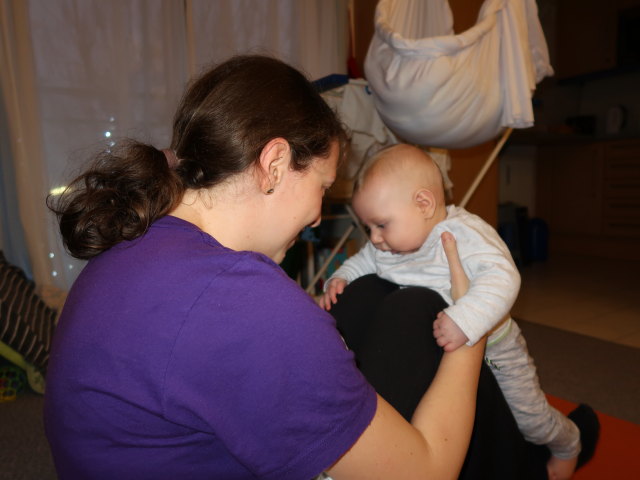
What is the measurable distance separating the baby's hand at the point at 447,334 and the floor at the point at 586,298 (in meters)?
1.60

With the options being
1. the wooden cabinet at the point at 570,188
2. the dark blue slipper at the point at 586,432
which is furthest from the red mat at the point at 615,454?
the wooden cabinet at the point at 570,188

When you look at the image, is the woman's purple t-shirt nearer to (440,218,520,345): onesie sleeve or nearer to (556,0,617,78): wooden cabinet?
(440,218,520,345): onesie sleeve

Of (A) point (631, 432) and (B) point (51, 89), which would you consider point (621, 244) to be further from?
(B) point (51, 89)

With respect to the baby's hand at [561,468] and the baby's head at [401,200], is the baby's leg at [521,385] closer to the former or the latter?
A: the baby's hand at [561,468]

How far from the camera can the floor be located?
2.08 m

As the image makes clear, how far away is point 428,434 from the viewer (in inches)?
20.3

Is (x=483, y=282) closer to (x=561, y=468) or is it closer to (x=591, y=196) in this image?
(x=561, y=468)

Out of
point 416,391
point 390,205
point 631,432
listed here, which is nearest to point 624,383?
point 631,432

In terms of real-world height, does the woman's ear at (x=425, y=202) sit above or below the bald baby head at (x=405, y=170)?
below

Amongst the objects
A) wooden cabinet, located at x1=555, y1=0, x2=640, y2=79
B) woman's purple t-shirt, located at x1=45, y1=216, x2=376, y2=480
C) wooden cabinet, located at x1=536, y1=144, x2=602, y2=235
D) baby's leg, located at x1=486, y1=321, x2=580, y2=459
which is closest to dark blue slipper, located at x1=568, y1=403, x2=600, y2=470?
baby's leg, located at x1=486, y1=321, x2=580, y2=459

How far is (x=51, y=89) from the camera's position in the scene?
6.37 ft

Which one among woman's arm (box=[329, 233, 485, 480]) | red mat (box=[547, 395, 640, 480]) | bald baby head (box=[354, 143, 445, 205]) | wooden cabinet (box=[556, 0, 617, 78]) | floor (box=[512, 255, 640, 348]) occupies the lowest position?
floor (box=[512, 255, 640, 348])

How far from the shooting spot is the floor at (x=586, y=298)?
208 centimetres

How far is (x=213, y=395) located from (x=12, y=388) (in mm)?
1551
